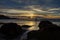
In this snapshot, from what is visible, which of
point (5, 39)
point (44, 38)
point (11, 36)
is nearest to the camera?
point (44, 38)

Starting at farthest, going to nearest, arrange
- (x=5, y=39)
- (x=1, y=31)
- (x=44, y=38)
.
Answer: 1. (x=1, y=31)
2. (x=5, y=39)
3. (x=44, y=38)

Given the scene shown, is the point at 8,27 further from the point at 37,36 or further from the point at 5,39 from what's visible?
the point at 37,36

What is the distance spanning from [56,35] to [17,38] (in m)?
5.58

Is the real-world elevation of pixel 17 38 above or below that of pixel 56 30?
below

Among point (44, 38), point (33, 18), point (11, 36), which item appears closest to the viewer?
point (44, 38)

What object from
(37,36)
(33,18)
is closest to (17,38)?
(37,36)

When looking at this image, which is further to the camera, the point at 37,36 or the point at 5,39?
the point at 5,39

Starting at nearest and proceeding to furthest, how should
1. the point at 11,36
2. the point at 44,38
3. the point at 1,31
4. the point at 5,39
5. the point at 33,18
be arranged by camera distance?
the point at 44,38, the point at 5,39, the point at 11,36, the point at 1,31, the point at 33,18

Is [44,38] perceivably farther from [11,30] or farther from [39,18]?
[39,18]

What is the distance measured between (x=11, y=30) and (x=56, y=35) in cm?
695

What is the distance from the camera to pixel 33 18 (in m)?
37.6

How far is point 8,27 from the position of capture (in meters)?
19.8

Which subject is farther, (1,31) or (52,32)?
(1,31)

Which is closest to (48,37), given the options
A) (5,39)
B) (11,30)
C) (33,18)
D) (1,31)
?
(5,39)
